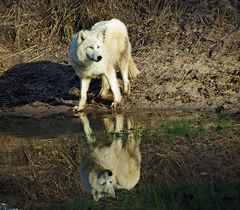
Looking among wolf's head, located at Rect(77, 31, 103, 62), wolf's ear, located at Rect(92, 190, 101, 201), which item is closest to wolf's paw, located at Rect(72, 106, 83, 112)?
wolf's head, located at Rect(77, 31, 103, 62)

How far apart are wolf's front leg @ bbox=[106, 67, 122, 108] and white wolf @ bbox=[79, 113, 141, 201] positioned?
2365mm

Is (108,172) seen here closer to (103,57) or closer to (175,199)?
(175,199)

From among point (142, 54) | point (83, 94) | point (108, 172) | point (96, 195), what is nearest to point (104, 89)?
point (83, 94)

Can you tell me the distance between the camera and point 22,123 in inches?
505

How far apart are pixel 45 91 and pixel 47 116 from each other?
5.19 ft

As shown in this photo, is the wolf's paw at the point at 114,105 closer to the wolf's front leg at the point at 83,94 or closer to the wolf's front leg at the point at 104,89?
the wolf's front leg at the point at 83,94

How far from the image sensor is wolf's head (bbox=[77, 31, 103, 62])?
40.9ft

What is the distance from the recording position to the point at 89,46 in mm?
12570

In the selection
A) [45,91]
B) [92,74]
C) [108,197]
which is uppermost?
[108,197]

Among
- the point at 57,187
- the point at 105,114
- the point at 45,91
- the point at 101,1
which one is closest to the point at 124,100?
the point at 105,114

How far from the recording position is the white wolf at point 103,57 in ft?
41.4

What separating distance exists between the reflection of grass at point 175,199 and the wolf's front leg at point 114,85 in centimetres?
591

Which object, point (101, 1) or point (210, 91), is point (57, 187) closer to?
point (210, 91)

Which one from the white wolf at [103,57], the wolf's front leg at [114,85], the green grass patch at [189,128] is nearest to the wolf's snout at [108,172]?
the green grass patch at [189,128]
